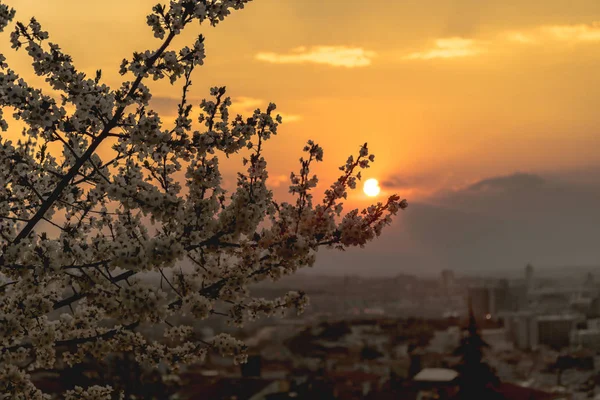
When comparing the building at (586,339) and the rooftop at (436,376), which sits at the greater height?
the rooftop at (436,376)

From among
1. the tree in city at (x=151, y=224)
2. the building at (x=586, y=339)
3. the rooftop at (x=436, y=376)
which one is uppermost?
the tree in city at (x=151, y=224)

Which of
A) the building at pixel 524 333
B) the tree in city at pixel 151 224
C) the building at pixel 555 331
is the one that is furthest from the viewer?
the building at pixel 555 331

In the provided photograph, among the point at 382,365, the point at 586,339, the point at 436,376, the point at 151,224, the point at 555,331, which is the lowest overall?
the point at 586,339

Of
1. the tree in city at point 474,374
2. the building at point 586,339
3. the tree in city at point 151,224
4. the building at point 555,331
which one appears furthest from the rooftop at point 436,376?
the building at point 555,331

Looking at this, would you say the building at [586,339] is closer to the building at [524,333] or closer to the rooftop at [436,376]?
the building at [524,333]

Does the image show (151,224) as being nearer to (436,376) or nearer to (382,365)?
(436,376)

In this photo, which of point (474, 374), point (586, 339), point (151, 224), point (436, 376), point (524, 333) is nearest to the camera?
point (151, 224)

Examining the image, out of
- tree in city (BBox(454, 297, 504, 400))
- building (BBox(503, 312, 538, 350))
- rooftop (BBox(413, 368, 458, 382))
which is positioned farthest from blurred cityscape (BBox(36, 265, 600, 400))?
tree in city (BBox(454, 297, 504, 400))

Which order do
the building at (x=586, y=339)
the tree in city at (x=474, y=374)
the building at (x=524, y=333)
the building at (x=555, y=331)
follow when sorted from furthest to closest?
the building at (x=555, y=331) → the building at (x=524, y=333) → the building at (x=586, y=339) → the tree in city at (x=474, y=374)

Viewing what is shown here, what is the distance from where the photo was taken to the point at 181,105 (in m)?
6.86

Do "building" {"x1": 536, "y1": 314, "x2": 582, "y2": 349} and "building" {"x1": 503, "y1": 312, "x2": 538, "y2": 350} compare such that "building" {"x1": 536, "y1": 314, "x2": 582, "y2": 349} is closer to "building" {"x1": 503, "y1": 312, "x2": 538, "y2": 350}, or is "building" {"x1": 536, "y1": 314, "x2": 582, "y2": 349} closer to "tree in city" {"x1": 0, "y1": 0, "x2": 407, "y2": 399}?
"building" {"x1": 503, "y1": 312, "x2": 538, "y2": 350}

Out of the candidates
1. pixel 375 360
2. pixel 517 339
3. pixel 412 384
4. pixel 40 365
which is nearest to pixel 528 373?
pixel 375 360

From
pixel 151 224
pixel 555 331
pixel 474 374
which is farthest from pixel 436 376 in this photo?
pixel 555 331

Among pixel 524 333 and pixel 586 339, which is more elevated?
pixel 524 333
